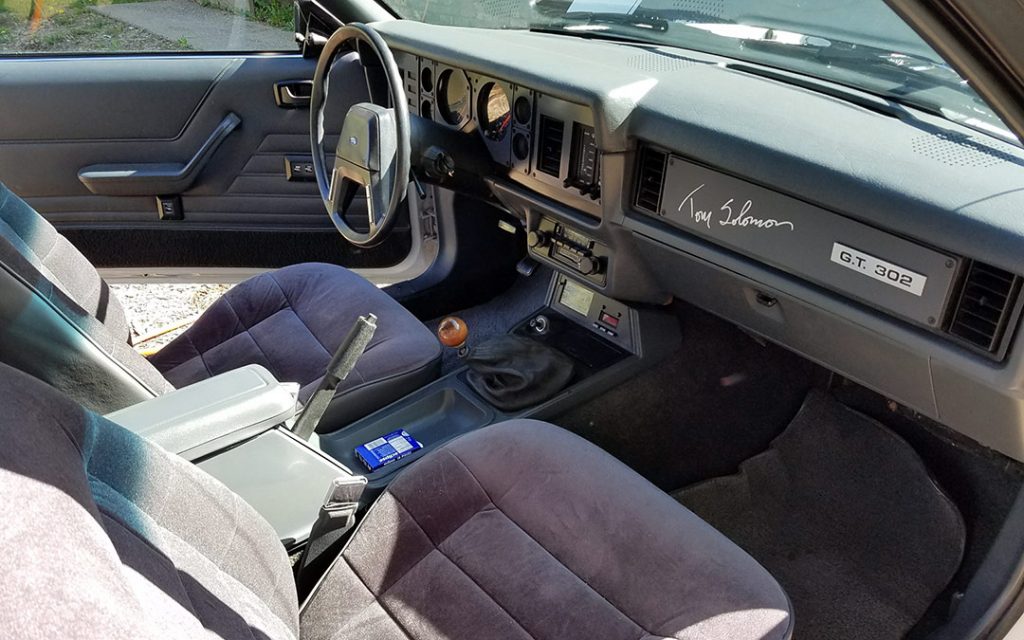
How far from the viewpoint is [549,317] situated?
247cm

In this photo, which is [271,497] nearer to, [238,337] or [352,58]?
[238,337]

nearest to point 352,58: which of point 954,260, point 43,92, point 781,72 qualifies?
point 43,92

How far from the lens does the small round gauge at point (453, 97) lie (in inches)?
87.7

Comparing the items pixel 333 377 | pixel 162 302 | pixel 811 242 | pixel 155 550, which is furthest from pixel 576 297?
pixel 155 550

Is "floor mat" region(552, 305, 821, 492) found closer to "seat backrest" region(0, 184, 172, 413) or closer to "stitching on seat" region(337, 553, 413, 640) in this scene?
"stitching on seat" region(337, 553, 413, 640)

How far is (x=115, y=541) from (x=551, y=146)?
1.39 metres

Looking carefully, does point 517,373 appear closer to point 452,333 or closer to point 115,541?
point 452,333

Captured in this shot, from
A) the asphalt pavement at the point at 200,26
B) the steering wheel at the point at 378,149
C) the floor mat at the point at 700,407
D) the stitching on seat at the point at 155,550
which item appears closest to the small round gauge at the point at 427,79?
the steering wheel at the point at 378,149

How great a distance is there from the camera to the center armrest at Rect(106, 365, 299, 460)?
135 centimetres

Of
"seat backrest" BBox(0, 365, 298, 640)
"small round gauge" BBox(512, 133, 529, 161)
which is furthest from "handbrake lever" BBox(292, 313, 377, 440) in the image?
"small round gauge" BBox(512, 133, 529, 161)

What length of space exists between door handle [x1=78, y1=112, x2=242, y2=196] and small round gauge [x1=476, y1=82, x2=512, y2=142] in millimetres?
903

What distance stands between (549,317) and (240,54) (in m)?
1.20

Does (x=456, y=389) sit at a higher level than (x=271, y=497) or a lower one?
lower
